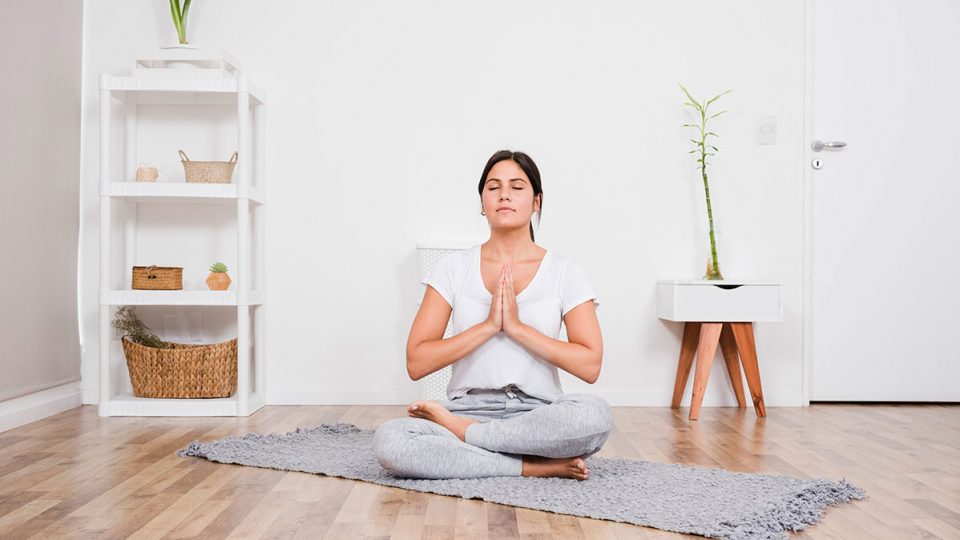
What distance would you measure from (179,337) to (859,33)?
9.94 ft

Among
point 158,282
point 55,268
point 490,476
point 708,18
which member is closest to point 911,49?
point 708,18

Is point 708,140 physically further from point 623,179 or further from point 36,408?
point 36,408

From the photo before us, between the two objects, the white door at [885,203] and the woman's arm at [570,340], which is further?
the white door at [885,203]

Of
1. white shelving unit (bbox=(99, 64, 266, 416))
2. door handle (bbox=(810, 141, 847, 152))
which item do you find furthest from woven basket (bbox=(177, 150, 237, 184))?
door handle (bbox=(810, 141, 847, 152))

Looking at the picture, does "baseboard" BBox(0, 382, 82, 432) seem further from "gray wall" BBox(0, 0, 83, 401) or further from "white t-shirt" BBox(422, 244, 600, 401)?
"white t-shirt" BBox(422, 244, 600, 401)

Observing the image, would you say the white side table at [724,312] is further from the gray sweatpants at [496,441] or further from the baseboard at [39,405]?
the baseboard at [39,405]

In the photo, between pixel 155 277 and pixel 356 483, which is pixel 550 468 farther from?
pixel 155 277

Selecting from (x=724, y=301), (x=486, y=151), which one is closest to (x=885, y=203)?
(x=724, y=301)

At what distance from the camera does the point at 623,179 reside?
3688 millimetres

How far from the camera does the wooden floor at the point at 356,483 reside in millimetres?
1703

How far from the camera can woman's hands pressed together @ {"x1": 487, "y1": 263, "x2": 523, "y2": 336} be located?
2131 mm

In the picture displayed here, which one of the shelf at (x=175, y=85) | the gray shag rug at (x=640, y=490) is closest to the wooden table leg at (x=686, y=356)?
the gray shag rug at (x=640, y=490)

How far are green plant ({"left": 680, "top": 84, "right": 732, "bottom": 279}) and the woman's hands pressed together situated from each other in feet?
5.20

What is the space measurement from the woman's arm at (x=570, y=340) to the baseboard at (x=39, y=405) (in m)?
1.76
